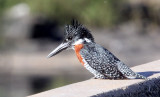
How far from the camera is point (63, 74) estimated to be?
16234 millimetres

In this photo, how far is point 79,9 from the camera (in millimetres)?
21016

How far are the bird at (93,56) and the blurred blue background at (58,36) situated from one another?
925 cm

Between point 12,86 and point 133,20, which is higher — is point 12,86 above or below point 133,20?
below

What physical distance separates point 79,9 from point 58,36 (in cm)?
234

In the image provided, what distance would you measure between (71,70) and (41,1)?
5356 millimetres

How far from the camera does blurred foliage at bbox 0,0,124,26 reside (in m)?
20.3

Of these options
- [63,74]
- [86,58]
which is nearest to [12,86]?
[63,74]

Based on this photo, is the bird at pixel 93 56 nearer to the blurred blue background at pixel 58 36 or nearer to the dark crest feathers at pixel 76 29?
the dark crest feathers at pixel 76 29

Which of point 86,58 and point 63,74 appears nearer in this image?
point 86,58

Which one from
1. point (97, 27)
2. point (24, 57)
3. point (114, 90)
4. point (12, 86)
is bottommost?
point (114, 90)

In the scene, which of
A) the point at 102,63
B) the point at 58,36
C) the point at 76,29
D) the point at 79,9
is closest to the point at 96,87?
the point at 102,63

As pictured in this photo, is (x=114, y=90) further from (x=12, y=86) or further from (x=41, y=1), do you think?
(x=41, y=1)

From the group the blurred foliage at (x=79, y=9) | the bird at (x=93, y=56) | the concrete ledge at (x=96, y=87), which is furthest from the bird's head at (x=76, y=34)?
the blurred foliage at (x=79, y=9)

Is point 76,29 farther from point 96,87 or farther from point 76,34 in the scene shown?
point 96,87
